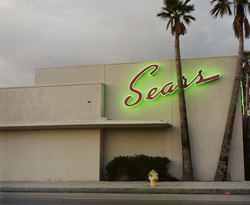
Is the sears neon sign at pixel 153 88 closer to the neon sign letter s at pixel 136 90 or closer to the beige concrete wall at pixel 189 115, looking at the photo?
the neon sign letter s at pixel 136 90

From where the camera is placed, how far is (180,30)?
19.3 metres

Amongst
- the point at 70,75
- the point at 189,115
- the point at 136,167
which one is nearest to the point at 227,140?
the point at 189,115

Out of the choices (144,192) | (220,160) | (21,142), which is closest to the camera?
(144,192)

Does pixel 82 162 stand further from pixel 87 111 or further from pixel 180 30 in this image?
pixel 180 30

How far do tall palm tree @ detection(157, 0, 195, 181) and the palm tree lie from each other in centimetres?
151

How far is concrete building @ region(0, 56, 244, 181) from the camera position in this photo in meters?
18.7

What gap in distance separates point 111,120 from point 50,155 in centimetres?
422

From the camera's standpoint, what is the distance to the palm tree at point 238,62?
17594mm

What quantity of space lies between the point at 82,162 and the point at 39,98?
4.90 meters

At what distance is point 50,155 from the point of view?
64.7ft

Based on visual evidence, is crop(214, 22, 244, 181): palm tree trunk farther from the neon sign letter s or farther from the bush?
the neon sign letter s

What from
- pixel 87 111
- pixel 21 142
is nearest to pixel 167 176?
pixel 87 111

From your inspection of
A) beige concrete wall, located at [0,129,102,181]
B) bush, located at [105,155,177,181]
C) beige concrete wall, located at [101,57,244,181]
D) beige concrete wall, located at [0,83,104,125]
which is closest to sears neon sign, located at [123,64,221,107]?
beige concrete wall, located at [101,57,244,181]

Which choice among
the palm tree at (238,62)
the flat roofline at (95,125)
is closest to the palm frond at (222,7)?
the palm tree at (238,62)
